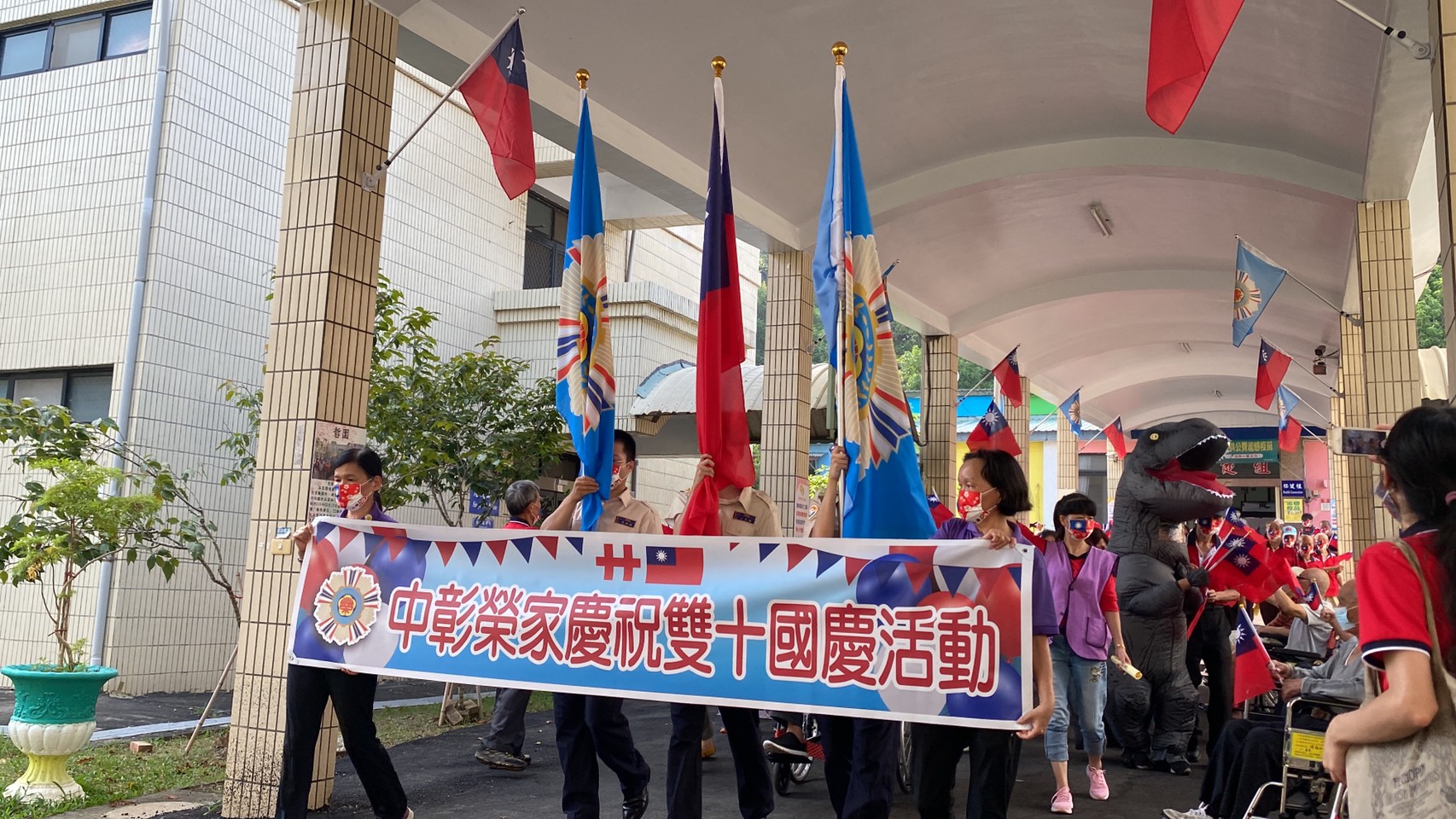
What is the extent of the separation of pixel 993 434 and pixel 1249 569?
6920mm

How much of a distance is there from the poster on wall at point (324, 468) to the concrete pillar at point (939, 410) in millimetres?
9787

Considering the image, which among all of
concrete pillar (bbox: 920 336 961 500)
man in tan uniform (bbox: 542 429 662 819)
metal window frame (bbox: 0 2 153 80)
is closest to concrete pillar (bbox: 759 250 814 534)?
concrete pillar (bbox: 920 336 961 500)

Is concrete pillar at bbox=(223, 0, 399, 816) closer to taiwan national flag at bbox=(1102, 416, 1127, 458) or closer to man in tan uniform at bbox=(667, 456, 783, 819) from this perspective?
man in tan uniform at bbox=(667, 456, 783, 819)

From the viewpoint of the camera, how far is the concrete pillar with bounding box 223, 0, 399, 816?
5.64 meters

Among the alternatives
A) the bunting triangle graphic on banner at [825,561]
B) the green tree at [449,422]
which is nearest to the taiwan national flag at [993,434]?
the green tree at [449,422]

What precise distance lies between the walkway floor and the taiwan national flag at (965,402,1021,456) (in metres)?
6.02

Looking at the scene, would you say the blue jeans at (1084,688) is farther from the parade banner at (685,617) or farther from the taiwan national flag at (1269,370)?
the taiwan national flag at (1269,370)

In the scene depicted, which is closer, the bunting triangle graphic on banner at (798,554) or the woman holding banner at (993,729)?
the woman holding banner at (993,729)

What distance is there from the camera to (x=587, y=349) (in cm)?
532

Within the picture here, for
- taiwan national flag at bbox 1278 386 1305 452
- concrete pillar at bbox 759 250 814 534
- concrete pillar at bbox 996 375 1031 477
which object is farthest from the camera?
concrete pillar at bbox 996 375 1031 477

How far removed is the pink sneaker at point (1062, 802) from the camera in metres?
6.06

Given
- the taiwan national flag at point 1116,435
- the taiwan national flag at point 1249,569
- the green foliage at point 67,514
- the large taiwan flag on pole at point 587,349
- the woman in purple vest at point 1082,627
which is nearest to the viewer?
the large taiwan flag on pole at point 587,349

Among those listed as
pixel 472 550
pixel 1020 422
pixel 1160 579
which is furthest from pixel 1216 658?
pixel 1020 422

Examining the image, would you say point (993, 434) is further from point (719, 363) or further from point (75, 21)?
point (75, 21)
